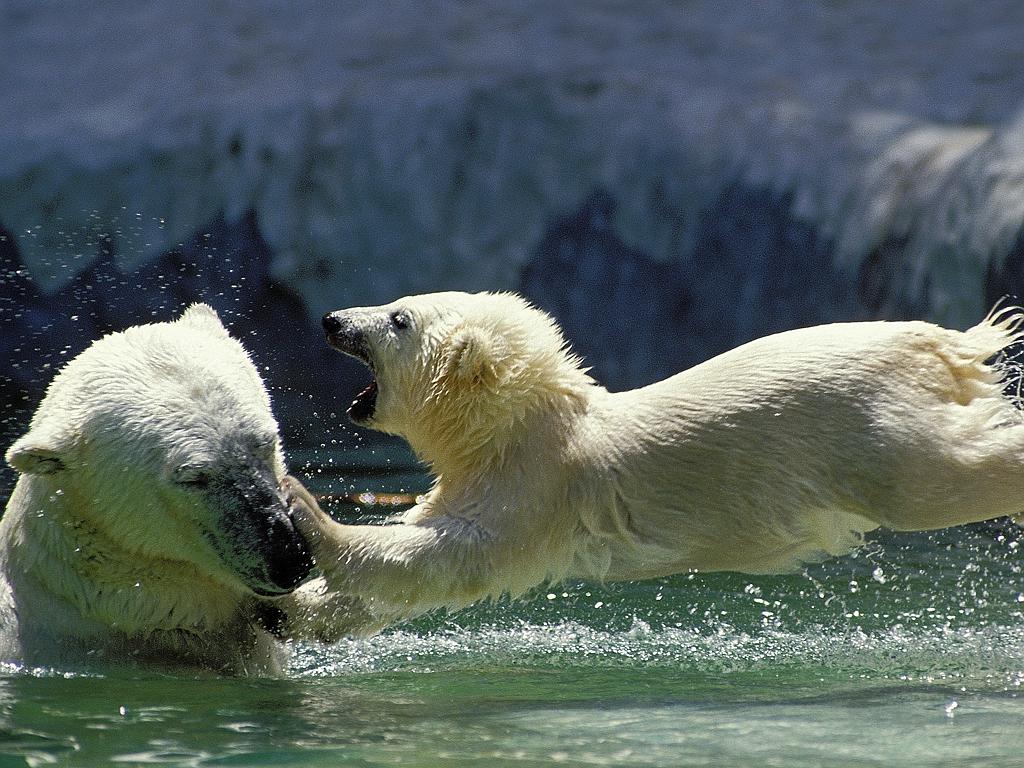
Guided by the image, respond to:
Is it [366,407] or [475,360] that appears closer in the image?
[475,360]

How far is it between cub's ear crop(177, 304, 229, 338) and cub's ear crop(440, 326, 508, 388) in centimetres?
64

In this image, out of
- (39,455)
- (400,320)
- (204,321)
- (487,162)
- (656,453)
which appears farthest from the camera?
(487,162)

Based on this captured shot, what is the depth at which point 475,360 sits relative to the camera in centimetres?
377

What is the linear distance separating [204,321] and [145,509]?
56cm

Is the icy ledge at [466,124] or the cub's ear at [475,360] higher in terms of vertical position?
the icy ledge at [466,124]

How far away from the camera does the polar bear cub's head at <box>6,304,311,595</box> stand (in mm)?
2973

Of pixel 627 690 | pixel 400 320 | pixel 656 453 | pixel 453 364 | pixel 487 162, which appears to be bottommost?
pixel 627 690

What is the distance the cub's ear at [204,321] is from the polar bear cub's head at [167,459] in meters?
0.25

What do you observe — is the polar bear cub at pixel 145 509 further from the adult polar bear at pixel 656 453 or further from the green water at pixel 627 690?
the adult polar bear at pixel 656 453

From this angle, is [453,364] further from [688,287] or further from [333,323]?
[688,287]

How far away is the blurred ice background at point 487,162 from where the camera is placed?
27.9 ft

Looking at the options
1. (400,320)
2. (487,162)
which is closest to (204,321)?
(400,320)

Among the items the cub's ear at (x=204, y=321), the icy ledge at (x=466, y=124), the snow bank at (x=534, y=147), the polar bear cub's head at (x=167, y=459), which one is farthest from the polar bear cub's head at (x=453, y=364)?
the icy ledge at (x=466, y=124)

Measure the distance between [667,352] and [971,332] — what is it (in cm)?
465
